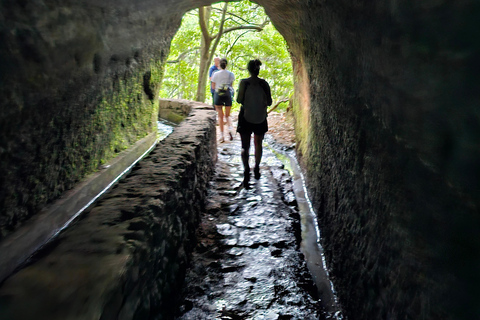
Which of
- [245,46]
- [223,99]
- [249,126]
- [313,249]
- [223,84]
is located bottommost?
[313,249]

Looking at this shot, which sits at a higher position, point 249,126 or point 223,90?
point 223,90

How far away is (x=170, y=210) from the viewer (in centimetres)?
263

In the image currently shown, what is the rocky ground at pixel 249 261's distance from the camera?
2.69 m

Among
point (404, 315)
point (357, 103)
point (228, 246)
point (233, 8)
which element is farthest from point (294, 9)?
point (233, 8)

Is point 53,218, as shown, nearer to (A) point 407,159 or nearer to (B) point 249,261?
(B) point 249,261

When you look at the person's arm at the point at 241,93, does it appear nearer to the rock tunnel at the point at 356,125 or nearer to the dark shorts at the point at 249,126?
the dark shorts at the point at 249,126

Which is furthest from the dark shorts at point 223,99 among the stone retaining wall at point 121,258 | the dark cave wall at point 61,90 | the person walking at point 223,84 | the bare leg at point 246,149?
the stone retaining wall at point 121,258

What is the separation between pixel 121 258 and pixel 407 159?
149cm

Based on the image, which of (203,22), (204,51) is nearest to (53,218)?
(203,22)

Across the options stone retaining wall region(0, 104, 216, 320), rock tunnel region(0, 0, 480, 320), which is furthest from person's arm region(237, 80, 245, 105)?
stone retaining wall region(0, 104, 216, 320)

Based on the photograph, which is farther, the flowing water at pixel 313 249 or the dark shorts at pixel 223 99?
the dark shorts at pixel 223 99

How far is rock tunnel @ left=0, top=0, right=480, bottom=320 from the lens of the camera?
4.19 feet

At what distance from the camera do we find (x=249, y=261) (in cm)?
330

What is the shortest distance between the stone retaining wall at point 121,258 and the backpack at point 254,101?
1647 mm
